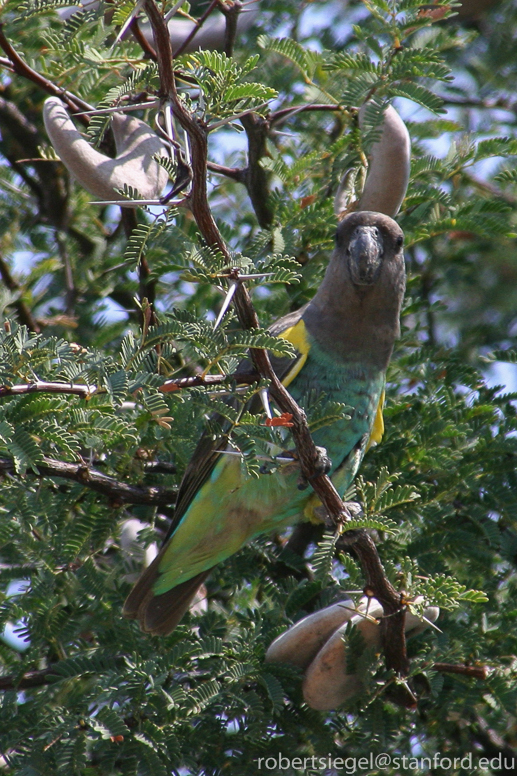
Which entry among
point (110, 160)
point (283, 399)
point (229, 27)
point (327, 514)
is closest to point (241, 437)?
point (283, 399)

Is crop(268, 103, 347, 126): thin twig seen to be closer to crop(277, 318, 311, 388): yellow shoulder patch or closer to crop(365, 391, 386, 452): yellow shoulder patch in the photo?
crop(277, 318, 311, 388): yellow shoulder patch

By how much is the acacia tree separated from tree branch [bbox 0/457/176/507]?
1cm

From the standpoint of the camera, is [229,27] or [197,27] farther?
[229,27]

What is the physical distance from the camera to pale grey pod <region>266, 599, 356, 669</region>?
3.03m

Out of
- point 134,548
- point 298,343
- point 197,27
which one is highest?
point 197,27

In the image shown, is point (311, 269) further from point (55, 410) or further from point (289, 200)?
point (55, 410)

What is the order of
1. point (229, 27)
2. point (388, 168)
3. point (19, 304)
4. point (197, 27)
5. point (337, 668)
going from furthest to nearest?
1. point (19, 304)
2. point (229, 27)
3. point (197, 27)
4. point (388, 168)
5. point (337, 668)

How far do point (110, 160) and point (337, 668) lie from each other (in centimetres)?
204

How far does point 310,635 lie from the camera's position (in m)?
3.05

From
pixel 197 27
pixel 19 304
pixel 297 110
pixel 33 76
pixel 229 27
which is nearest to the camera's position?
pixel 33 76

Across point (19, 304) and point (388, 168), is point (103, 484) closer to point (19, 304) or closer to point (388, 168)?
point (19, 304)

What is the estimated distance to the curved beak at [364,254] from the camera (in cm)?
346

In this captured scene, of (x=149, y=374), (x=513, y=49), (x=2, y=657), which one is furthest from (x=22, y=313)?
(x=513, y=49)

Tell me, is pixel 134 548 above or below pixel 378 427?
below
